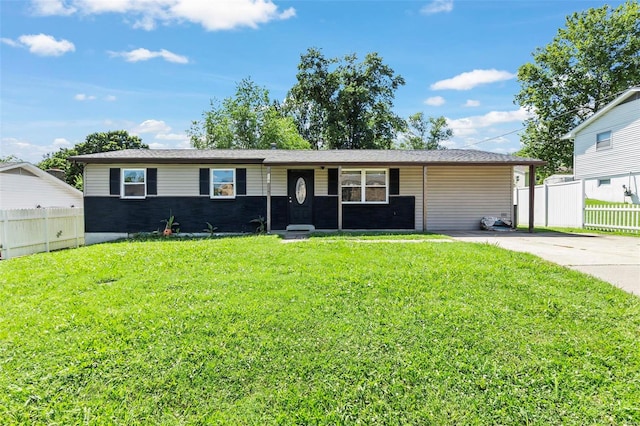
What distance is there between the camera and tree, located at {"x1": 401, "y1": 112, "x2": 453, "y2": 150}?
4784cm

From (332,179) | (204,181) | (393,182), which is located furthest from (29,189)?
(393,182)

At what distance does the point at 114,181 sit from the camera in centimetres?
1180

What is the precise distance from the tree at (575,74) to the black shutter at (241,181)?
25.1 meters

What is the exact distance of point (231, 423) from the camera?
8.51 feet

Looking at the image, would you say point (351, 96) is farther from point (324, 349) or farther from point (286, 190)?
point (324, 349)

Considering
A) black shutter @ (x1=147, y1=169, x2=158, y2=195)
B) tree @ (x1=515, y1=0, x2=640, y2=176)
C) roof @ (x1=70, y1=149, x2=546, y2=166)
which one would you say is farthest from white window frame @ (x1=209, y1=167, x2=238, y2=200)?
tree @ (x1=515, y1=0, x2=640, y2=176)

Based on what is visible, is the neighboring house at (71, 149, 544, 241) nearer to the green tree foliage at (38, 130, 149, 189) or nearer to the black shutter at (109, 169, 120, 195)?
the black shutter at (109, 169, 120, 195)

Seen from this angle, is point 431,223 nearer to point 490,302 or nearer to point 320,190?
point 320,190

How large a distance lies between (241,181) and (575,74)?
1068 inches

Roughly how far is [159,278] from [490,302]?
15.6ft

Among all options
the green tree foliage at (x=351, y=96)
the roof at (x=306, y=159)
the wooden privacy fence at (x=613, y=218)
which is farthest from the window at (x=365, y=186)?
the green tree foliage at (x=351, y=96)

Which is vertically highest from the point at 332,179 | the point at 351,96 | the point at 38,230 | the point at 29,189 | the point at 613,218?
the point at 351,96

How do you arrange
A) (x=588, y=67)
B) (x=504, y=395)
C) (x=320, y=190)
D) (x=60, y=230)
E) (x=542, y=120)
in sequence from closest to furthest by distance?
1. (x=504, y=395)
2. (x=60, y=230)
3. (x=320, y=190)
4. (x=588, y=67)
5. (x=542, y=120)

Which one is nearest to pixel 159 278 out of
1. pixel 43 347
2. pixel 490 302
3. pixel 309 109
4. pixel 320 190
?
pixel 43 347
